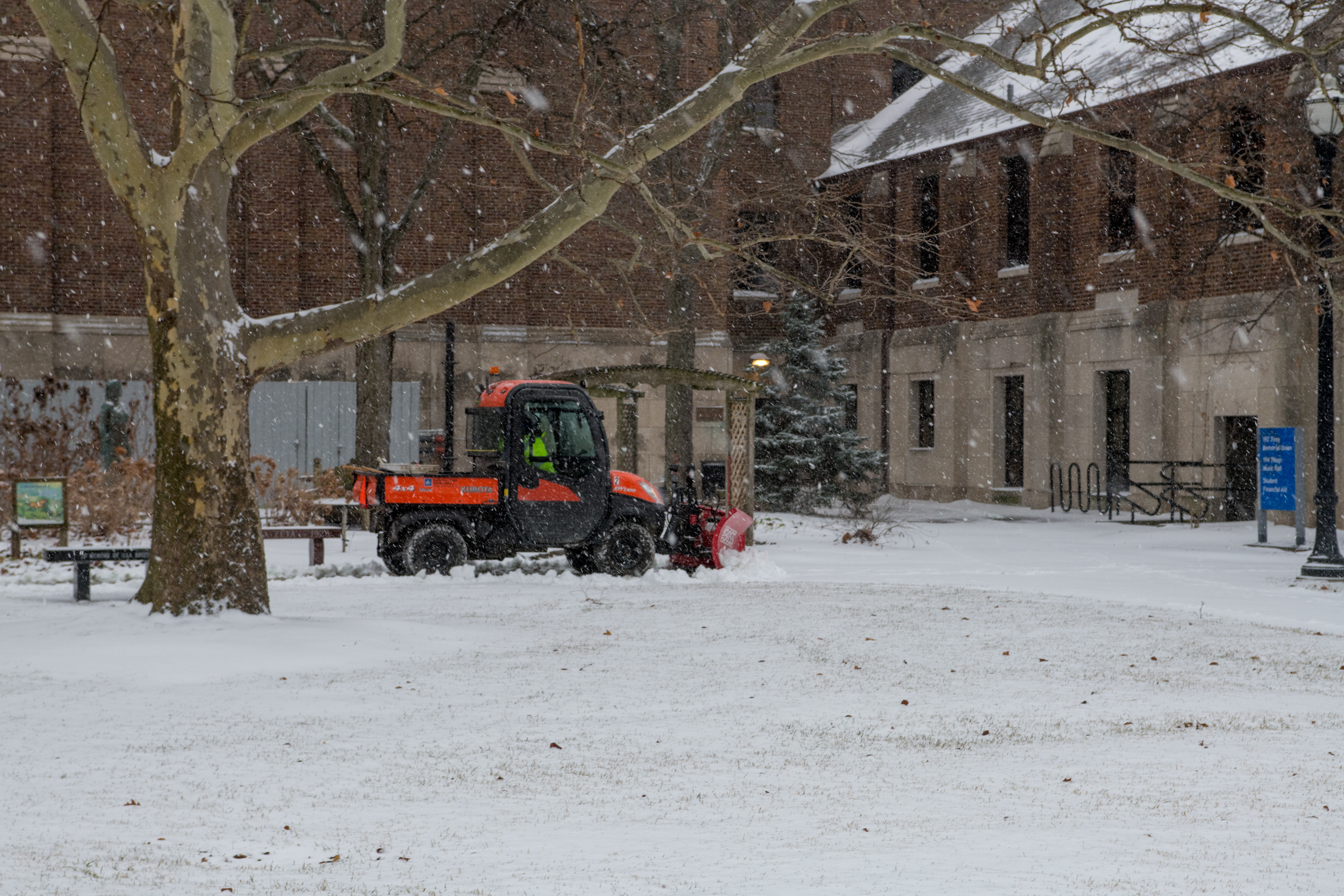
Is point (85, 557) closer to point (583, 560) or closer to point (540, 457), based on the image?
point (540, 457)

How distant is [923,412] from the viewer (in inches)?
1336

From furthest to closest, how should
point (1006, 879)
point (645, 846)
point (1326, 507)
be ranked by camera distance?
point (1326, 507)
point (645, 846)
point (1006, 879)

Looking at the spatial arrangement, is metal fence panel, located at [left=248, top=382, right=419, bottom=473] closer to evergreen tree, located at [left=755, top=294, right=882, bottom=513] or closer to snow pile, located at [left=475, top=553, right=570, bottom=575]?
evergreen tree, located at [left=755, top=294, right=882, bottom=513]

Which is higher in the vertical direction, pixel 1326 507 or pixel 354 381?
pixel 354 381

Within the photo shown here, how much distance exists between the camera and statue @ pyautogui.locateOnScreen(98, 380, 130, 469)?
24.4 metres

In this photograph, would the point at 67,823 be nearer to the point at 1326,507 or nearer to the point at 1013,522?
the point at 1326,507

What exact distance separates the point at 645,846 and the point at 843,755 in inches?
78.1

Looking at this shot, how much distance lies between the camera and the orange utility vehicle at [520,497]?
1527 centimetres

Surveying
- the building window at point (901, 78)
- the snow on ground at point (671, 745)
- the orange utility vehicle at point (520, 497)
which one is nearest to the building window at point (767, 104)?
the building window at point (901, 78)

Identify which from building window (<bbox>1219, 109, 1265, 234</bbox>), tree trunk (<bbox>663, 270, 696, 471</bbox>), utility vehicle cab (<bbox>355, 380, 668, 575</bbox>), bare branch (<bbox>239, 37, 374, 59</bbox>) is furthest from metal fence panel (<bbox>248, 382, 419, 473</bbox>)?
bare branch (<bbox>239, 37, 374, 59</bbox>)

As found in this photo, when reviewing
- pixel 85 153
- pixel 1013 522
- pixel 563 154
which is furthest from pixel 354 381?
pixel 563 154

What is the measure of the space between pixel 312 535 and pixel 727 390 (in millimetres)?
5849

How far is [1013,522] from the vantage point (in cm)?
2561

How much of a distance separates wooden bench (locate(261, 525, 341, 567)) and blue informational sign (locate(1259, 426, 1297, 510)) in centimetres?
1302
